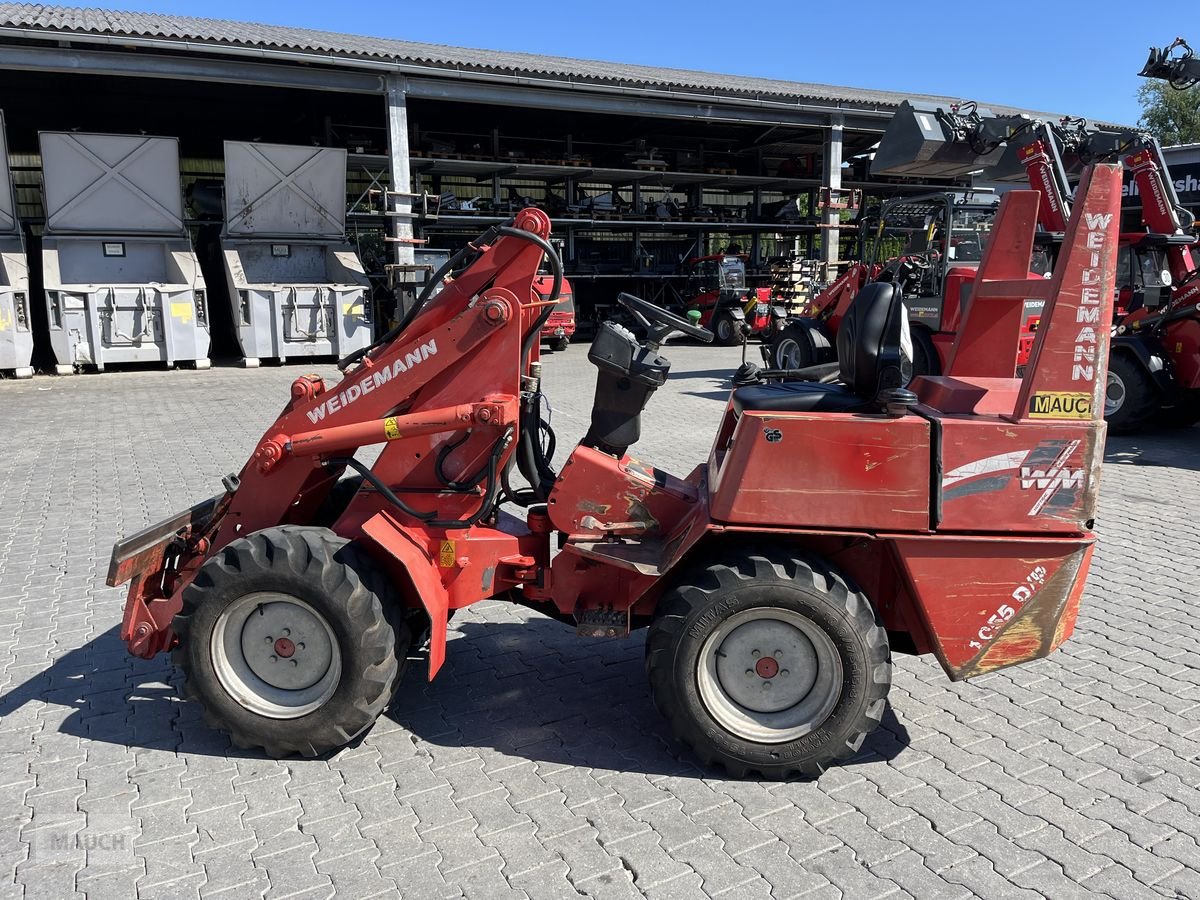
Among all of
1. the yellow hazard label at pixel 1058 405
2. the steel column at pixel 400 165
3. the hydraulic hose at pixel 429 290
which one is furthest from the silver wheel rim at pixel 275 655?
the steel column at pixel 400 165

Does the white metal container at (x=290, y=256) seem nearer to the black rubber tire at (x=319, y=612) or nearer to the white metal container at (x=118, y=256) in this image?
the white metal container at (x=118, y=256)

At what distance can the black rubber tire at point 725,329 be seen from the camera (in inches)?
813

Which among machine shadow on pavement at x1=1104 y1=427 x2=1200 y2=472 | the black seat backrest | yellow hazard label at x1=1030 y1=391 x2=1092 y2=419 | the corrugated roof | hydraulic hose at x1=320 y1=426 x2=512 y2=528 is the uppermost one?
the corrugated roof

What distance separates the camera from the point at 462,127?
934 inches

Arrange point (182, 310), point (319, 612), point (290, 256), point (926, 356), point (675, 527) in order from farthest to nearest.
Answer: point (290, 256) < point (182, 310) < point (926, 356) < point (675, 527) < point (319, 612)

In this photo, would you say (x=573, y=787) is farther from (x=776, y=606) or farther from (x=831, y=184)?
(x=831, y=184)

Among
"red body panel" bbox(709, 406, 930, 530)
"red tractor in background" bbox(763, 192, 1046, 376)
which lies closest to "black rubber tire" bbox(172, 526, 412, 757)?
"red body panel" bbox(709, 406, 930, 530)

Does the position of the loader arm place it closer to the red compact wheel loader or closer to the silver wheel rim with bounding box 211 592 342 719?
the red compact wheel loader

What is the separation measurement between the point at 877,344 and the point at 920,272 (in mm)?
9958

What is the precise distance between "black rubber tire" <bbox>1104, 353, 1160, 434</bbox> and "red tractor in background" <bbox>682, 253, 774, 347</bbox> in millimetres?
9977

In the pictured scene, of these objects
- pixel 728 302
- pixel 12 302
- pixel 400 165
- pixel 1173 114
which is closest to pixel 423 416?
pixel 12 302

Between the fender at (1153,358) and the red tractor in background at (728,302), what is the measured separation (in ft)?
32.9

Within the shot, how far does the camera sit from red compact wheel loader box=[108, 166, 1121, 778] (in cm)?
311

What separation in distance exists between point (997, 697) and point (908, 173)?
34.0 feet
